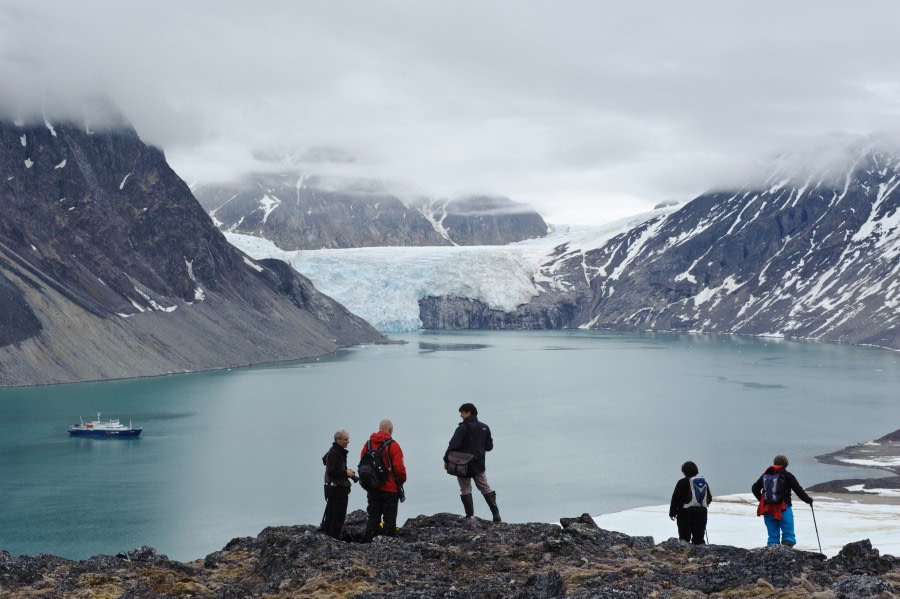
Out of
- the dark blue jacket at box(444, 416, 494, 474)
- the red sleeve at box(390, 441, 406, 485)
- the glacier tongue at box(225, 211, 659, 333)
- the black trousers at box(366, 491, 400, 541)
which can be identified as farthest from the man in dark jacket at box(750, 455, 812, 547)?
the glacier tongue at box(225, 211, 659, 333)

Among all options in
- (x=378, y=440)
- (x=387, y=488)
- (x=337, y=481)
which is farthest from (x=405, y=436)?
(x=378, y=440)

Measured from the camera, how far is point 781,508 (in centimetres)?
1310

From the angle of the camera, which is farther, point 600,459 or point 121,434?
point 121,434

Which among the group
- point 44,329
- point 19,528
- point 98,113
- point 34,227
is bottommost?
point 19,528

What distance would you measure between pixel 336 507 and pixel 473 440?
2.23 m

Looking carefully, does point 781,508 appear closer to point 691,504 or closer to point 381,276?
point 691,504

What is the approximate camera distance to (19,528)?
34.6 metres

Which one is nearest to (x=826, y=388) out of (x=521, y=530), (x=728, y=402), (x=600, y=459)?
(x=728, y=402)

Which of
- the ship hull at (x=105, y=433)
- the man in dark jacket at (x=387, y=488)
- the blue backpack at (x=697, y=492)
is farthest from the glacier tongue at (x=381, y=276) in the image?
the blue backpack at (x=697, y=492)

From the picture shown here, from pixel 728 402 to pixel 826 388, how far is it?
15.6 m

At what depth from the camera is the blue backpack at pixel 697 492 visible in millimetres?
13492

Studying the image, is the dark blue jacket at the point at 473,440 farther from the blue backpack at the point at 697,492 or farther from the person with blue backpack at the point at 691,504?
the blue backpack at the point at 697,492

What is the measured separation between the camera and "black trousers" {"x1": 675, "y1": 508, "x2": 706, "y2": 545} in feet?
45.1

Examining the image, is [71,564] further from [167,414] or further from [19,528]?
[167,414]
